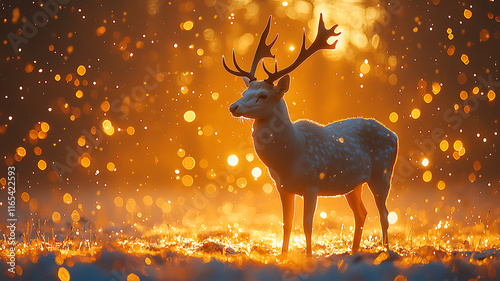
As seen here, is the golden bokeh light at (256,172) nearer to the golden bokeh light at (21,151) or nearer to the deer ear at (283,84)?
the deer ear at (283,84)

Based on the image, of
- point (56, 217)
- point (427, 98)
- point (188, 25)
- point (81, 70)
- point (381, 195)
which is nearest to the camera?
point (381, 195)

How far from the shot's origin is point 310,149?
14.3 ft

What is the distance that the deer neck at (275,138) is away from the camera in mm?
4164

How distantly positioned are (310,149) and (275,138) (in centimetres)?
37

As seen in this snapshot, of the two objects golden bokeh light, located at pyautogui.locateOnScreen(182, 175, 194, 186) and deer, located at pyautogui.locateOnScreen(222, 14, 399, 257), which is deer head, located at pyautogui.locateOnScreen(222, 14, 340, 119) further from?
golden bokeh light, located at pyautogui.locateOnScreen(182, 175, 194, 186)

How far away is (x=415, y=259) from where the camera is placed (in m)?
3.97

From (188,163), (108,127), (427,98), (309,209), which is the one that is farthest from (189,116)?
(427,98)

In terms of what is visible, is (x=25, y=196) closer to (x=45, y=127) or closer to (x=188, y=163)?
(x=45, y=127)

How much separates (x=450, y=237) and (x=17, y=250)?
4.05m

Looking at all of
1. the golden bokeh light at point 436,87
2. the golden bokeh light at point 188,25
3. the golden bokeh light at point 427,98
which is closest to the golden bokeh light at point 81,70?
the golden bokeh light at point 188,25

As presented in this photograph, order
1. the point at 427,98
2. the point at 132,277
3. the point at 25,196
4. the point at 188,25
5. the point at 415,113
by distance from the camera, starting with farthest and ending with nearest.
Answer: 1. the point at 188,25
2. the point at 427,98
3. the point at 415,113
4. the point at 25,196
5. the point at 132,277

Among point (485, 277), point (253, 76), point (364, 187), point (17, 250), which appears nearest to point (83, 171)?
point (17, 250)

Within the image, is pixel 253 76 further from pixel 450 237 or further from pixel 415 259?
pixel 450 237

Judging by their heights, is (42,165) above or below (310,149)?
below
